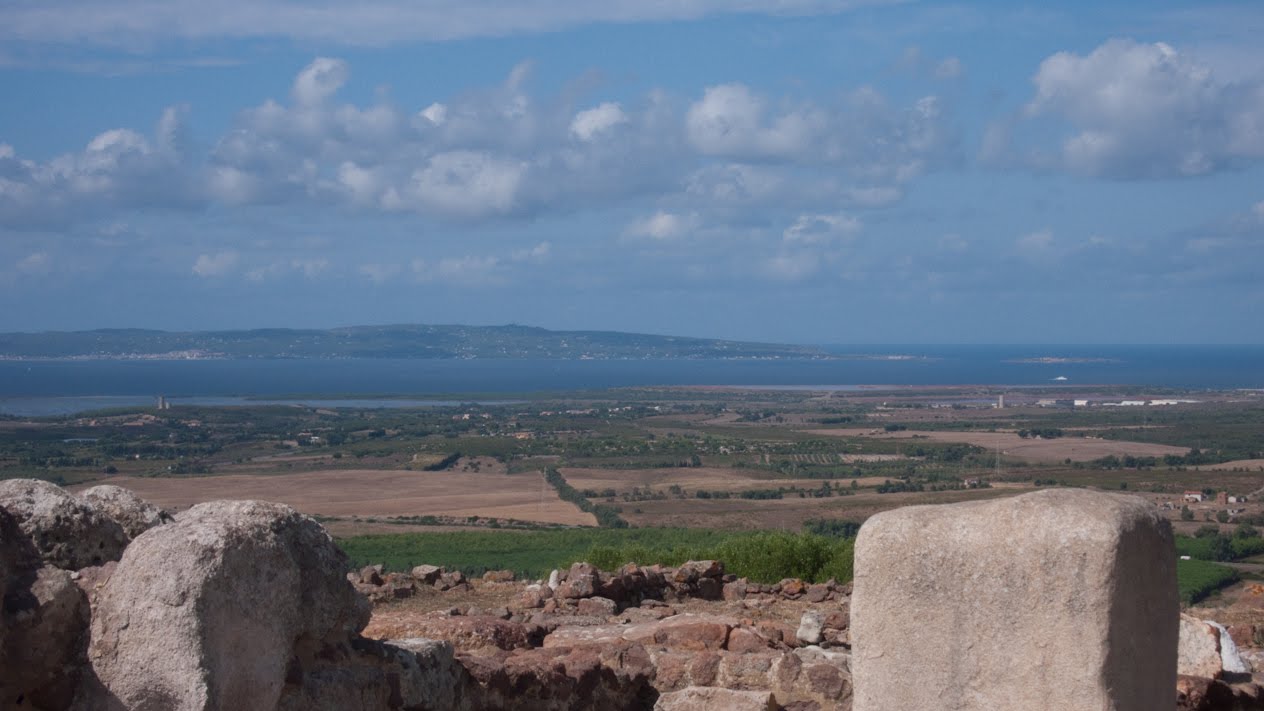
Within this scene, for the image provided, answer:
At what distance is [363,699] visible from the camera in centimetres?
712

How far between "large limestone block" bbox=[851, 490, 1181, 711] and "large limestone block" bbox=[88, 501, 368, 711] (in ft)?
10.5

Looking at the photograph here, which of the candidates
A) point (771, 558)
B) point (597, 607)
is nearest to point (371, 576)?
point (597, 607)

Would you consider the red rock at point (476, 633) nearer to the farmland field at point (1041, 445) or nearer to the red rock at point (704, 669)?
the red rock at point (704, 669)

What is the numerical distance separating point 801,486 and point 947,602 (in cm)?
6243

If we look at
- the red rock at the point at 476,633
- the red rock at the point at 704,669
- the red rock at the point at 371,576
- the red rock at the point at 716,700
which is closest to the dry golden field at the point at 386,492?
the red rock at the point at 371,576

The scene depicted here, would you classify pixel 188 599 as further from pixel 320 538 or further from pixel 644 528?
pixel 644 528

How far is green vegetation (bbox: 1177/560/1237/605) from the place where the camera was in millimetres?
23156

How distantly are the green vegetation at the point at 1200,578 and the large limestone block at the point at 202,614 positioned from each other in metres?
18.7

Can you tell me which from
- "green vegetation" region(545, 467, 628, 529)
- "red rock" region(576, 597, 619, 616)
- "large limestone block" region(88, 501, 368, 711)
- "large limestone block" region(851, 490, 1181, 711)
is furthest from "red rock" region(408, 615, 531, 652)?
"green vegetation" region(545, 467, 628, 529)

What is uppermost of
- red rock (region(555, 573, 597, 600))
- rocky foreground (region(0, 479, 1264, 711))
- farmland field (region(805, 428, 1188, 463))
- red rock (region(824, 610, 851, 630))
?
rocky foreground (region(0, 479, 1264, 711))

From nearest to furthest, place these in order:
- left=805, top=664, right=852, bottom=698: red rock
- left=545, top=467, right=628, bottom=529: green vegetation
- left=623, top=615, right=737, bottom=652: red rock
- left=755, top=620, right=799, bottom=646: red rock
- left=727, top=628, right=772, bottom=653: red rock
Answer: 1. left=805, top=664, right=852, bottom=698: red rock
2. left=727, top=628, right=772, bottom=653: red rock
3. left=623, top=615, right=737, bottom=652: red rock
4. left=755, top=620, right=799, bottom=646: red rock
5. left=545, top=467, right=628, bottom=529: green vegetation

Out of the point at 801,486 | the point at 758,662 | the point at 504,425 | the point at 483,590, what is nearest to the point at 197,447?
the point at 504,425

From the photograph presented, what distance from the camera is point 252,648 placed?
6.21 m

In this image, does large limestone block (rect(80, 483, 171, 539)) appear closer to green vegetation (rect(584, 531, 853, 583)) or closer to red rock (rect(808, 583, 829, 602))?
red rock (rect(808, 583, 829, 602))
